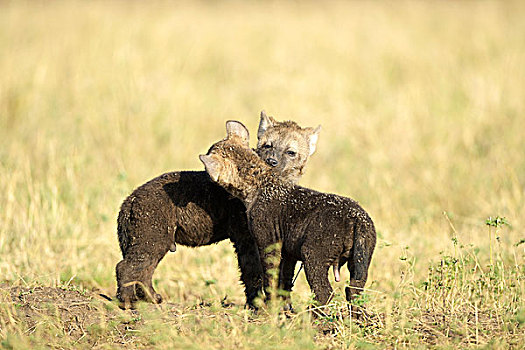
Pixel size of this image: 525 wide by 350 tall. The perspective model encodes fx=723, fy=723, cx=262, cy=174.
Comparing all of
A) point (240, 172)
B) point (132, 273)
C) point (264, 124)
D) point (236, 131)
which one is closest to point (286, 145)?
point (264, 124)

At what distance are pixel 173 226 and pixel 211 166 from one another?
75 cm

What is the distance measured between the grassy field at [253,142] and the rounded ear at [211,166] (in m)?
1.14

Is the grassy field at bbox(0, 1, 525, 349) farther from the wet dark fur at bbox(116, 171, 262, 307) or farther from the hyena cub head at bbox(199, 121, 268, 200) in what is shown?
the hyena cub head at bbox(199, 121, 268, 200)

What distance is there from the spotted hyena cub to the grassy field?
0.28m

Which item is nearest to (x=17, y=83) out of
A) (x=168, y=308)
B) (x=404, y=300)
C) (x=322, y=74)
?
(x=322, y=74)

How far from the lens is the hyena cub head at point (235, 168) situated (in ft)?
20.3

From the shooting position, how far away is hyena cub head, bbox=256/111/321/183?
816 centimetres

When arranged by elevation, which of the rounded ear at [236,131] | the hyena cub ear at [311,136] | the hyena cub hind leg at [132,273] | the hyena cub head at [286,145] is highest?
the hyena cub ear at [311,136]

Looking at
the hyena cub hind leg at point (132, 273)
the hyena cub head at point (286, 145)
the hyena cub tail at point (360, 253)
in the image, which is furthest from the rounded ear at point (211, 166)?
the hyena cub head at point (286, 145)

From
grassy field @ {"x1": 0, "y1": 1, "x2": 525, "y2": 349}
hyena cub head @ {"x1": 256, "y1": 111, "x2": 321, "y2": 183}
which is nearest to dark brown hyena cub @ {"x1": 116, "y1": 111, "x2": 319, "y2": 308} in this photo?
grassy field @ {"x1": 0, "y1": 1, "x2": 525, "y2": 349}

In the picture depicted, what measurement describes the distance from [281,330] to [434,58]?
1231 cm

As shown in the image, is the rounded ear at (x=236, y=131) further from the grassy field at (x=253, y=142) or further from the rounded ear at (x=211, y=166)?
the grassy field at (x=253, y=142)

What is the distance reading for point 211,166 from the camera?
20.1ft

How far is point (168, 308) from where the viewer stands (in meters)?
6.43
